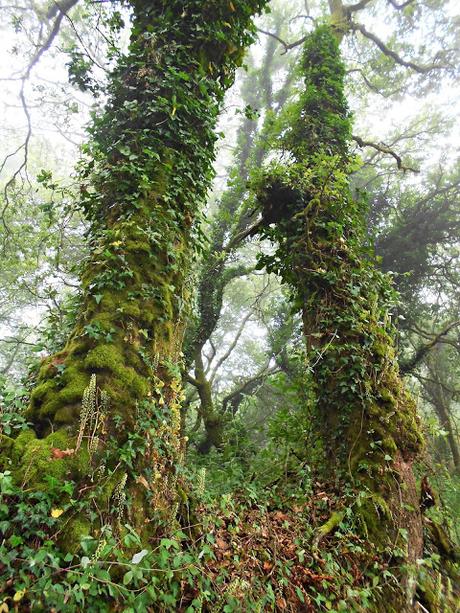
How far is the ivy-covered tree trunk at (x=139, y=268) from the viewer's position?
92.1 inches

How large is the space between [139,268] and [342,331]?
2764 millimetres

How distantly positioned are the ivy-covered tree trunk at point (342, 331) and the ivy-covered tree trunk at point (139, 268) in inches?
74.8

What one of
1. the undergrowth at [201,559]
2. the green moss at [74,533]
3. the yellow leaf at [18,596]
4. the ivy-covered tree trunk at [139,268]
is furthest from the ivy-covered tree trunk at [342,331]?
the yellow leaf at [18,596]

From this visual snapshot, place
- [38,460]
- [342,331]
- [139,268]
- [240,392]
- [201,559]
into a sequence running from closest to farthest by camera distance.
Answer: [38,460], [201,559], [139,268], [342,331], [240,392]

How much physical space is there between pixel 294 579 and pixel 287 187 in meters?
5.05

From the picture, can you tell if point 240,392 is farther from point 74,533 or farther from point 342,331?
point 74,533

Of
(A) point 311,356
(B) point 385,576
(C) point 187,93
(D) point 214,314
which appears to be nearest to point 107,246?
(C) point 187,93

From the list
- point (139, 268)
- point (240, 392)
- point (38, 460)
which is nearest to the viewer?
point (38, 460)

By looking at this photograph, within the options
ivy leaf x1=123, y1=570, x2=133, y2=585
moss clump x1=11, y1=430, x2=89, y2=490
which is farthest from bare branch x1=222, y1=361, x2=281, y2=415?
ivy leaf x1=123, y1=570, x2=133, y2=585

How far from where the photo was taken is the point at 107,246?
3201mm

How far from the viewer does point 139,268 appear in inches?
126

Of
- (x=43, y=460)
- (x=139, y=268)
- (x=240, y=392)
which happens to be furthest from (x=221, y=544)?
(x=240, y=392)

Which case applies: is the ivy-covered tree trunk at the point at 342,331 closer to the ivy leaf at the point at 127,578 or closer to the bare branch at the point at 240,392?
the ivy leaf at the point at 127,578

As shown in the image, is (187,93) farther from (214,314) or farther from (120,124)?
(214,314)
